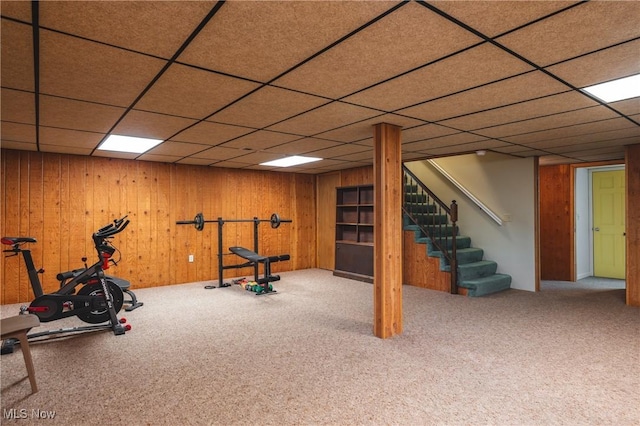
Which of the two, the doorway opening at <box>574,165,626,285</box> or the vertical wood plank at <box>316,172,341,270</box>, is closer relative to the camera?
→ the doorway opening at <box>574,165,626,285</box>

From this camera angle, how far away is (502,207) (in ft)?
19.8

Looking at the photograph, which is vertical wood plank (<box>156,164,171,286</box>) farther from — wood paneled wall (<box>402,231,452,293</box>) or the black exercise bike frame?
wood paneled wall (<box>402,231,452,293</box>)

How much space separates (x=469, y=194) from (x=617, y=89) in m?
3.90

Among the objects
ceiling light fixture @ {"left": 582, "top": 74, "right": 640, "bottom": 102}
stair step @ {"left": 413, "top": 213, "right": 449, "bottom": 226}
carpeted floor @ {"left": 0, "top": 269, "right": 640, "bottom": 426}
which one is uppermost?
ceiling light fixture @ {"left": 582, "top": 74, "right": 640, "bottom": 102}

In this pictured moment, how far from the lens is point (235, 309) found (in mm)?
4555

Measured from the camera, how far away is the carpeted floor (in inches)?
86.1

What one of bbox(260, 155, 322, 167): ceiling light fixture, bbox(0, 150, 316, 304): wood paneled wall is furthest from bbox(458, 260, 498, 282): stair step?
bbox(0, 150, 316, 304): wood paneled wall

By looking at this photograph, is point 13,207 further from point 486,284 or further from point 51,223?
point 486,284

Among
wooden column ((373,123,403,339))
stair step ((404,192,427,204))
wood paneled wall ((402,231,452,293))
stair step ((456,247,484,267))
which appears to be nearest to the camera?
wooden column ((373,123,403,339))

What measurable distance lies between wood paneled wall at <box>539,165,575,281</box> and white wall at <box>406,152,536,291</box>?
1431mm

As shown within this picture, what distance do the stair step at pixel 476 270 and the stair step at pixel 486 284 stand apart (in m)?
0.06

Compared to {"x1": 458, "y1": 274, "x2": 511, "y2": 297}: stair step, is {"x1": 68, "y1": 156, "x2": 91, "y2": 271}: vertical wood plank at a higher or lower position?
higher

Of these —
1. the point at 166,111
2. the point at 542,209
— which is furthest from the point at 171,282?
the point at 542,209

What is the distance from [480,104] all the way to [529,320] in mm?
2619
